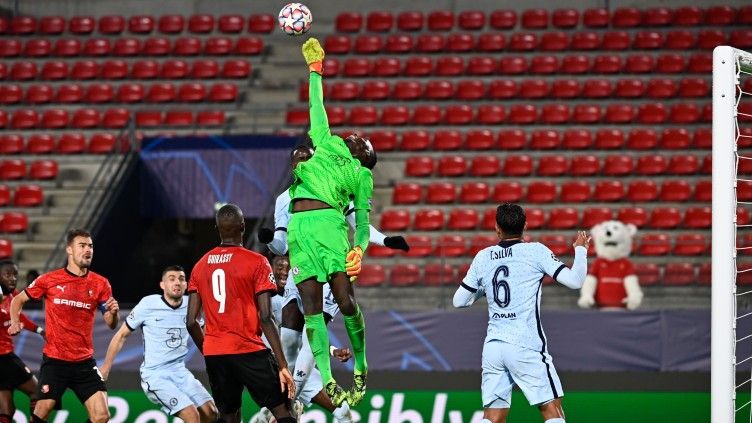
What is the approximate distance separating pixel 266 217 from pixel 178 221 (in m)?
3.92

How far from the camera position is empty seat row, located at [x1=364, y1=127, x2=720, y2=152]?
21500 millimetres

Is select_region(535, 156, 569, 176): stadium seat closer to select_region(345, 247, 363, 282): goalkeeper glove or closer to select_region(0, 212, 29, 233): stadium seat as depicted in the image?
select_region(0, 212, 29, 233): stadium seat

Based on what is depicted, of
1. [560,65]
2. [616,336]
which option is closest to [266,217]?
[616,336]

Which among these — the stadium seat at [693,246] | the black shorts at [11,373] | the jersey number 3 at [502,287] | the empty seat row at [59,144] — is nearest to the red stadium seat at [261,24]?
the empty seat row at [59,144]

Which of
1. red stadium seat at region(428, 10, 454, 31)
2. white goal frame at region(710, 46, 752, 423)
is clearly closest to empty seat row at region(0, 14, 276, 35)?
red stadium seat at region(428, 10, 454, 31)

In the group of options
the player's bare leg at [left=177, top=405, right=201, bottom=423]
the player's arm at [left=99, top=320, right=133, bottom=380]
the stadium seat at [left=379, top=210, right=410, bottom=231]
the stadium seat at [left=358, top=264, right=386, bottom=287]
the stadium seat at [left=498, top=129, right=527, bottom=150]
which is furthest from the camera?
the stadium seat at [left=498, top=129, right=527, bottom=150]

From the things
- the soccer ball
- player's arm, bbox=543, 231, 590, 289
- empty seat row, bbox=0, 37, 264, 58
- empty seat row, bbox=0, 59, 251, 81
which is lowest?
player's arm, bbox=543, 231, 590, 289

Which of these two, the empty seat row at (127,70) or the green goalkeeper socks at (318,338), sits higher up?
the empty seat row at (127,70)

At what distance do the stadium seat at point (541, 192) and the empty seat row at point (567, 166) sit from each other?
25.2 inches

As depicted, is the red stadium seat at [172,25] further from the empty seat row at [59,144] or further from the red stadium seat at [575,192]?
the red stadium seat at [575,192]

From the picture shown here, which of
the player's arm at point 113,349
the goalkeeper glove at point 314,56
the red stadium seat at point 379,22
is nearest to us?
the goalkeeper glove at point 314,56

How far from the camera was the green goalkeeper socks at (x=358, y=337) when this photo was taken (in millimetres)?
8719

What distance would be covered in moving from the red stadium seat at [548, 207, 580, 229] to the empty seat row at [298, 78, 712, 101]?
358 centimetres

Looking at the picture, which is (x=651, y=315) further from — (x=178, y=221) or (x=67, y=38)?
(x=67, y=38)
